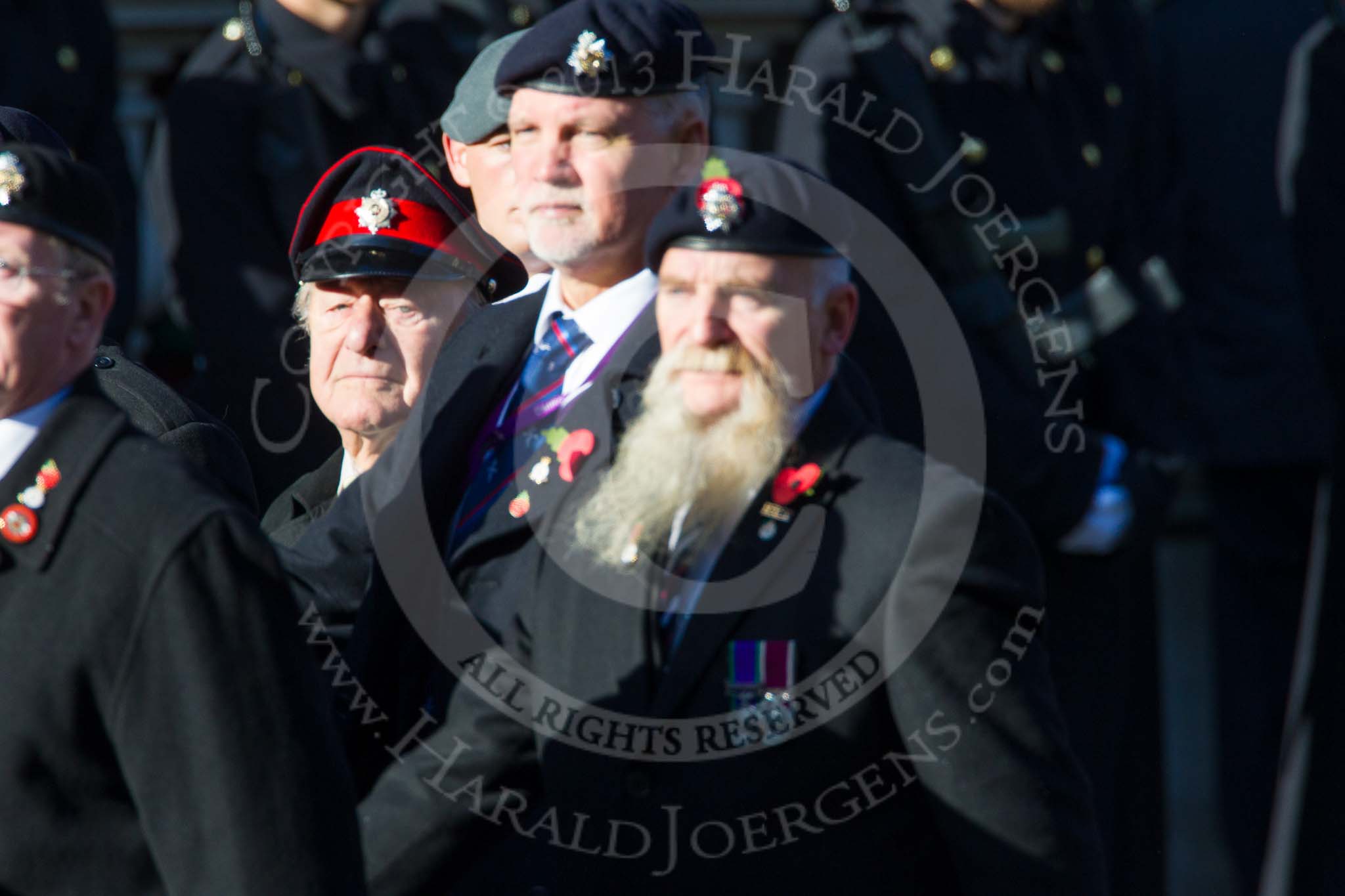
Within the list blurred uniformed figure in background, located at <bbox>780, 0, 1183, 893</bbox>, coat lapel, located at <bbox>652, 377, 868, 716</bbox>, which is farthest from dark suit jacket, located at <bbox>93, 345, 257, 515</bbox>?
blurred uniformed figure in background, located at <bbox>780, 0, 1183, 893</bbox>

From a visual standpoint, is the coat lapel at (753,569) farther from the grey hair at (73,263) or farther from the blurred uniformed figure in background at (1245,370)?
the blurred uniformed figure in background at (1245,370)

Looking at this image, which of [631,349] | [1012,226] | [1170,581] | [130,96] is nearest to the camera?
[631,349]

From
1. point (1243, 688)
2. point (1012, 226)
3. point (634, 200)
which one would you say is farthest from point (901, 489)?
point (1243, 688)

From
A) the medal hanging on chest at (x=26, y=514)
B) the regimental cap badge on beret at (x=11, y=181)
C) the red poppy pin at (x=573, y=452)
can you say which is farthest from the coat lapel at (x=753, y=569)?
the regimental cap badge on beret at (x=11, y=181)

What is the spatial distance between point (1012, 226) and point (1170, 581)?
3.40m

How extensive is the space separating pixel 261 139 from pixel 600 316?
174cm

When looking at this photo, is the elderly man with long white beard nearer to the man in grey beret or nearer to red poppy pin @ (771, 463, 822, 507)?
red poppy pin @ (771, 463, 822, 507)

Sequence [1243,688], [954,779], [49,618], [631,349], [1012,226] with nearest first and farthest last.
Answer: [49,618], [954,779], [631,349], [1012,226], [1243,688]

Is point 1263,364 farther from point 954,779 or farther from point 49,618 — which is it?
point 49,618

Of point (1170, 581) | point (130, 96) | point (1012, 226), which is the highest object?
point (1012, 226)

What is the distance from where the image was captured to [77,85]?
529cm

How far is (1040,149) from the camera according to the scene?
4938 mm

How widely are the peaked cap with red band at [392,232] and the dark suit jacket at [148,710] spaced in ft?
3.81

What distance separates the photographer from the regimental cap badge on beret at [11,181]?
2.46m
